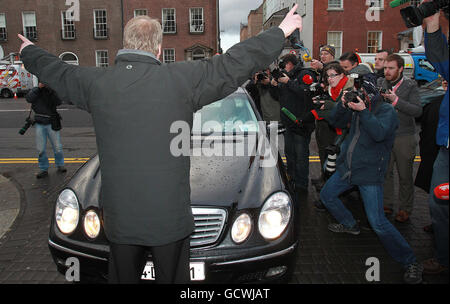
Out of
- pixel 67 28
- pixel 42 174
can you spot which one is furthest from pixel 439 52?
pixel 67 28

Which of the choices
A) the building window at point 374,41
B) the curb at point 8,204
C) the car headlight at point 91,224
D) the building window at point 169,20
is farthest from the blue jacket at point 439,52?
the building window at point 169,20

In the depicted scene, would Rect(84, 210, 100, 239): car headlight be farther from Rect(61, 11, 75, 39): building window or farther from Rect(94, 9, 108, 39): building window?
Rect(61, 11, 75, 39): building window

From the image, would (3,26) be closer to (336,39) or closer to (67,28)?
(67,28)

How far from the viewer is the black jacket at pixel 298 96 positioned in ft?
16.6

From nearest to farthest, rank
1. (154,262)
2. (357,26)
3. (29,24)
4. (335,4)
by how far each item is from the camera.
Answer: (154,262), (335,4), (357,26), (29,24)

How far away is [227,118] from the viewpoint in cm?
414

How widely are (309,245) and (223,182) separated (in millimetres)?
1346

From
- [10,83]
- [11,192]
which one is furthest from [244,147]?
[10,83]

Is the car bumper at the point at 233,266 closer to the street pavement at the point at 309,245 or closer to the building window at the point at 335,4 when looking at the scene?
the street pavement at the point at 309,245

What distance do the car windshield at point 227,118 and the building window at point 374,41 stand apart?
25005 millimetres

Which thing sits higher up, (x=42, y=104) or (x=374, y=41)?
(x=374, y=41)

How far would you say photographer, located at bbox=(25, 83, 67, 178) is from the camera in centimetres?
604
